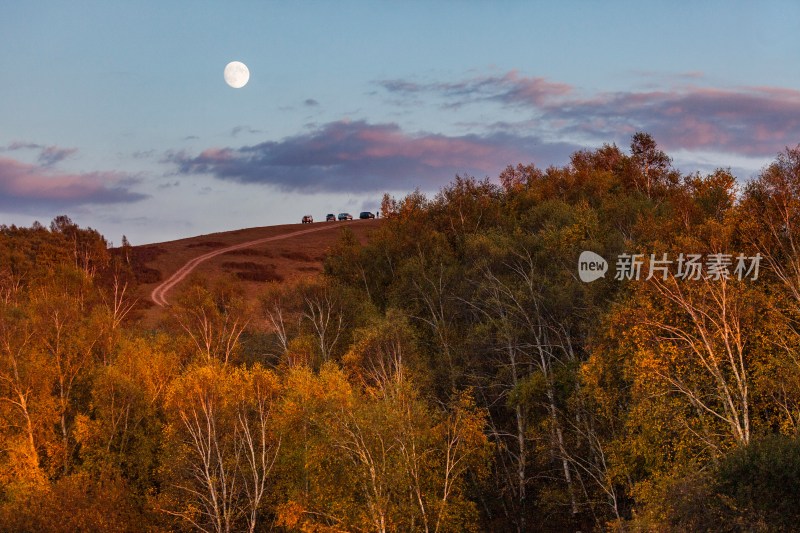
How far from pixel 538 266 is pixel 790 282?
3893 centimetres

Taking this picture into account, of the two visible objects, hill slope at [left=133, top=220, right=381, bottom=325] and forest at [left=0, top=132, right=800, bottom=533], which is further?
hill slope at [left=133, top=220, right=381, bottom=325]

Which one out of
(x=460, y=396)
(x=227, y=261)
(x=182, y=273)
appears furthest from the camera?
(x=227, y=261)

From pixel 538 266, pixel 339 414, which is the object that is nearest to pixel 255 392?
pixel 339 414

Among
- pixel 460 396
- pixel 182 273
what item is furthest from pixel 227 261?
pixel 460 396

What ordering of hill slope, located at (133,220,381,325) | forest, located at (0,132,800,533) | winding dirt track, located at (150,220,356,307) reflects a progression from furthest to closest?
hill slope, located at (133,220,381,325) < winding dirt track, located at (150,220,356,307) < forest, located at (0,132,800,533)

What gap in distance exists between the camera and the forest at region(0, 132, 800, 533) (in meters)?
43.7

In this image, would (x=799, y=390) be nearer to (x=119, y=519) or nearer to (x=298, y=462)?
(x=298, y=462)

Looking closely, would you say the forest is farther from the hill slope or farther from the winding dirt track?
the hill slope

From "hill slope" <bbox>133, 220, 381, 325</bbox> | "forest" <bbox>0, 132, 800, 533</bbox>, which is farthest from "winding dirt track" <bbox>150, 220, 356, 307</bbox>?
"forest" <bbox>0, 132, 800, 533</bbox>

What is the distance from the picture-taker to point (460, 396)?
66.1 metres

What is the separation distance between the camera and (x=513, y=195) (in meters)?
118

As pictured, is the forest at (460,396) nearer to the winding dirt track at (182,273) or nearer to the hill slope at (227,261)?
the winding dirt track at (182,273)

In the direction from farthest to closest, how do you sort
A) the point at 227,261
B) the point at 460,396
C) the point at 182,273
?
the point at 227,261, the point at 182,273, the point at 460,396

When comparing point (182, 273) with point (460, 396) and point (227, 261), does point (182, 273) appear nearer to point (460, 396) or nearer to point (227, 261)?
point (227, 261)
